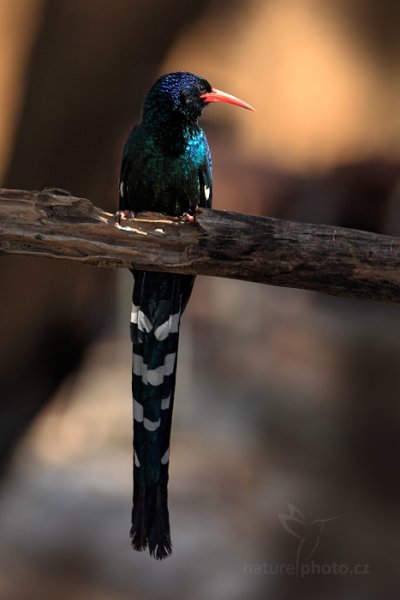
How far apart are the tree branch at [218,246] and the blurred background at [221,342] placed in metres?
1.71

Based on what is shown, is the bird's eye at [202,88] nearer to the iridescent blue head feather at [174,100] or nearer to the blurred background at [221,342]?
the iridescent blue head feather at [174,100]

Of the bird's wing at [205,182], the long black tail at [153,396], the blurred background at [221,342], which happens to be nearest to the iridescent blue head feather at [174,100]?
the bird's wing at [205,182]

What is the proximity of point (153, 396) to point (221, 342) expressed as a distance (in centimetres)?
248

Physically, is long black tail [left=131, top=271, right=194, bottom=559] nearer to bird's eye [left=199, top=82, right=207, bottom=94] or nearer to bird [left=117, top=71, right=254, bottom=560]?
bird [left=117, top=71, right=254, bottom=560]

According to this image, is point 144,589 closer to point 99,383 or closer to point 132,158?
point 99,383

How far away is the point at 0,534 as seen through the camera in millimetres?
3605

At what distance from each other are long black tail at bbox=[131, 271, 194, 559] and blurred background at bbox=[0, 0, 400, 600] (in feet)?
4.67

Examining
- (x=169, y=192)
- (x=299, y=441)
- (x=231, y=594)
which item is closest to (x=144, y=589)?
(x=231, y=594)

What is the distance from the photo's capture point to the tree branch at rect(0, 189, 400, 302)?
1.69 m

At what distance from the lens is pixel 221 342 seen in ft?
14.7

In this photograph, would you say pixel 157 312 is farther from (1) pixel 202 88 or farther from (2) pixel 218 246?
(1) pixel 202 88

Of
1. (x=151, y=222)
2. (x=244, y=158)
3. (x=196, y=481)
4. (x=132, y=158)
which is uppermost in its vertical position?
(x=244, y=158)

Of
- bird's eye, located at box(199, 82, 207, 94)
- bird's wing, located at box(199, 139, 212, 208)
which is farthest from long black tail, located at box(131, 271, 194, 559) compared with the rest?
bird's eye, located at box(199, 82, 207, 94)

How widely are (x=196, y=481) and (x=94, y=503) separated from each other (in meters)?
0.58
